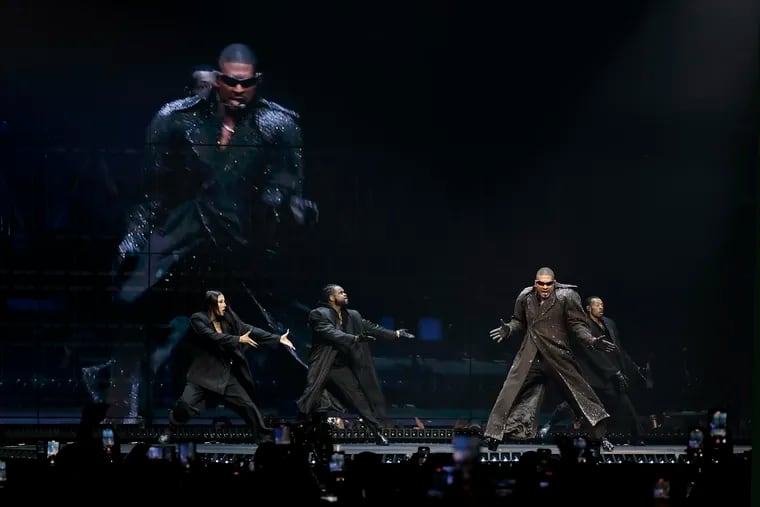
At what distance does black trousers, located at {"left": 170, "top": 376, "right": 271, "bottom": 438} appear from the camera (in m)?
18.0

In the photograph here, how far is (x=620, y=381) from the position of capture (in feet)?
62.3

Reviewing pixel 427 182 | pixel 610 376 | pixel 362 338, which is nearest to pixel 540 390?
pixel 610 376

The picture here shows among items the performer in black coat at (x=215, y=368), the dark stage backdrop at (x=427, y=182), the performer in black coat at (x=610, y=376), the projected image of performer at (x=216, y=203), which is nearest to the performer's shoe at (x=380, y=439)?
the performer in black coat at (x=215, y=368)

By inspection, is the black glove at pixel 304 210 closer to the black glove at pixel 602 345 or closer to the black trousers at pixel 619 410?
the black trousers at pixel 619 410

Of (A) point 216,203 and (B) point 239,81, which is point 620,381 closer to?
(A) point 216,203

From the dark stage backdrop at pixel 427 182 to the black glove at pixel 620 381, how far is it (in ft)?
8.10

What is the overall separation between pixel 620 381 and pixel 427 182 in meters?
4.05

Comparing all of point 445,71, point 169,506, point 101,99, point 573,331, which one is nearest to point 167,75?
point 101,99

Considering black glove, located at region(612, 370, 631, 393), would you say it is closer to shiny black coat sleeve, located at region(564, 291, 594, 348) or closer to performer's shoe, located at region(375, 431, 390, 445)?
shiny black coat sleeve, located at region(564, 291, 594, 348)

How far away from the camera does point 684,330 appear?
21.9 metres

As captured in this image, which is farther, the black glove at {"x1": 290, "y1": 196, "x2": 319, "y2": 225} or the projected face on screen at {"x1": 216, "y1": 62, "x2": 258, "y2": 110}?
the black glove at {"x1": 290, "y1": 196, "x2": 319, "y2": 225}

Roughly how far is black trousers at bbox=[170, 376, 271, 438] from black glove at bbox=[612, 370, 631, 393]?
395cm

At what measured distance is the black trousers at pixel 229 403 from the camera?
59.1 ft

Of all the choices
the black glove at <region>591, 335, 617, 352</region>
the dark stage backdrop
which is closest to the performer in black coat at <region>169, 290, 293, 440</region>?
the dark stage backdrop
